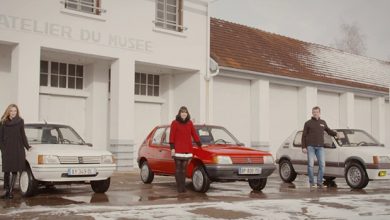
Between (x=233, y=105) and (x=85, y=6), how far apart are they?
753 cm

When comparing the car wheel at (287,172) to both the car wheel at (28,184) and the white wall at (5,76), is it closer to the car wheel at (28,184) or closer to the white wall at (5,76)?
the car wheel at (28,184)

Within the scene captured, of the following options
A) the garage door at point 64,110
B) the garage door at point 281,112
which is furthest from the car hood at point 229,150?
the garage door at point 281,112

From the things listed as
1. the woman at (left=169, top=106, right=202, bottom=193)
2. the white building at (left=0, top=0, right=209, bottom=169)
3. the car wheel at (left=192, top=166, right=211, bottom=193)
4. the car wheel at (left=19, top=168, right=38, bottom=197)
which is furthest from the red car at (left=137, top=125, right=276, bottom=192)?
the white building at (left=0, top=0, right=209, bottom=169)

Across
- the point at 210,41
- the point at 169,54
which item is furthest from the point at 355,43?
the point at 169,54

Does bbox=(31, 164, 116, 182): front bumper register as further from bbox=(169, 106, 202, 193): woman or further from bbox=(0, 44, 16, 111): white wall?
bbox=(0, 44, 16, 111): white wall

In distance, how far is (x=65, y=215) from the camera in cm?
756

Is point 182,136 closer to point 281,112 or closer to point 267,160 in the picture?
point 267,160

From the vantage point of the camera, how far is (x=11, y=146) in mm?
9719

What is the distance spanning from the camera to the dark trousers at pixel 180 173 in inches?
425

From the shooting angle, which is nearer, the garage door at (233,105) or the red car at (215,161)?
the red car at (215,161)

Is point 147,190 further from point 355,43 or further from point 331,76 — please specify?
point 355,43

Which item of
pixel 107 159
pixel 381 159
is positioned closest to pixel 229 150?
pixel 107 159

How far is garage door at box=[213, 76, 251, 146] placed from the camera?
2034 cm

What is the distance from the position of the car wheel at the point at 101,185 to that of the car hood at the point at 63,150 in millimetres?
664
